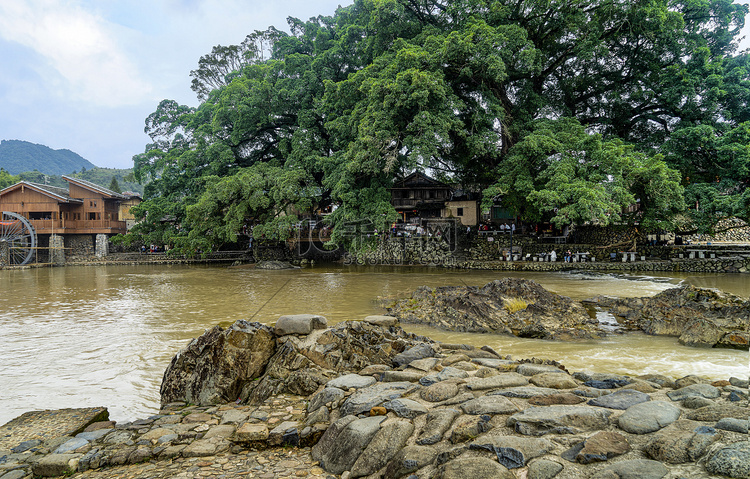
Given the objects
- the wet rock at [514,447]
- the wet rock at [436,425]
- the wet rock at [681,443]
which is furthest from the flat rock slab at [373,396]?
the wet rock at [681,443]

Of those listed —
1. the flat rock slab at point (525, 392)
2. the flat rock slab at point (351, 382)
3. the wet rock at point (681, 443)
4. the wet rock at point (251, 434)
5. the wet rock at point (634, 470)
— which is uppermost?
the wet rock at point (681, 443)

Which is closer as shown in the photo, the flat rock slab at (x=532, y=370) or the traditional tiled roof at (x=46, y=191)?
the flat rock slab at (x=532, y=370)

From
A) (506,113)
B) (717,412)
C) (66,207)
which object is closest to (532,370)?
(717,412)

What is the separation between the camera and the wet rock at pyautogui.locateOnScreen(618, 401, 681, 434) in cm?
309

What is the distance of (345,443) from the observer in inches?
146

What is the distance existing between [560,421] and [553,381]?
1.21 meters

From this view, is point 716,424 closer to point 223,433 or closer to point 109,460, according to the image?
point 223,433

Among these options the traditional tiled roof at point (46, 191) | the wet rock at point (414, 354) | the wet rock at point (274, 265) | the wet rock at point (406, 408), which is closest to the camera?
the wet rock at point (406, 408)

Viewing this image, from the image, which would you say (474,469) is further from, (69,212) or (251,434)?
(69,212)

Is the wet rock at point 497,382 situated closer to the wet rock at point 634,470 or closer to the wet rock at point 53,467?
the wet rock at point 634,470

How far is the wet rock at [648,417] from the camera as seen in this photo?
10.1 feet

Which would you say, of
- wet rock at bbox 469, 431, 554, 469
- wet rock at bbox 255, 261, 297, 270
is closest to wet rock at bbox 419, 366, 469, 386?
wet rock at bbox 469, 431, 554, 469

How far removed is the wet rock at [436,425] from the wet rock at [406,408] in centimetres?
12

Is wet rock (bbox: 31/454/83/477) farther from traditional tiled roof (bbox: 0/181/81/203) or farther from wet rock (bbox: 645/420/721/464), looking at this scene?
traditional tiled roof (bbox: 0/181/81/203)
